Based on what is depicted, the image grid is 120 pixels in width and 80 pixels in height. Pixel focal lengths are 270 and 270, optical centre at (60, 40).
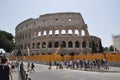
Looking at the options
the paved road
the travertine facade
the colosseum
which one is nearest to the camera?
the paved road

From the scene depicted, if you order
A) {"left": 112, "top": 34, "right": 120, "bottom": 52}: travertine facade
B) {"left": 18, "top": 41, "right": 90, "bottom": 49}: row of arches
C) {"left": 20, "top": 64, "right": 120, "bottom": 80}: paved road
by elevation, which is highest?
{"left": 112, "top": 34, "right": 120, "bottom": 52}: travertine facade

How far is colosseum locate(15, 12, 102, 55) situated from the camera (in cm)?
7719

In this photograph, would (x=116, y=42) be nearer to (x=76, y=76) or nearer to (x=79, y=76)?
(x=76, y=76)

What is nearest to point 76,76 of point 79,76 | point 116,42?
point 79,76

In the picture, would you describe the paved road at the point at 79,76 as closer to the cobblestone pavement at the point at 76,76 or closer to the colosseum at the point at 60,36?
the cobblestone pavement at the point at 76,76

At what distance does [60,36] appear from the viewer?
77.5 meters

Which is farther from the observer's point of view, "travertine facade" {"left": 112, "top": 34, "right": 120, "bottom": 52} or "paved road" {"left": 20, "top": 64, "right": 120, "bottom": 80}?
"travertine facade" {"left": 112, "top": 34, "right": 120, "bottom": 52}

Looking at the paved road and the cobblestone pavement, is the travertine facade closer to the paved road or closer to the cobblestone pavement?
the cobblestone pavement

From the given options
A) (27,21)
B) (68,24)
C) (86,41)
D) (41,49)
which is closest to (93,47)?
(86,41)

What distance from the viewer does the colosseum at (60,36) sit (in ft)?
253

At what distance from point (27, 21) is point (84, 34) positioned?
21165 millimetres

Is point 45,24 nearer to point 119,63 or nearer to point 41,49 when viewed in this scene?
point 41,49

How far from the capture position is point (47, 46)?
78.3 meters

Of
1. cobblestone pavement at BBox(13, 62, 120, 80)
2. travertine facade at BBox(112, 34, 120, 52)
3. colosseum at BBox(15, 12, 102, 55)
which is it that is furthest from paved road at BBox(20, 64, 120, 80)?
travertine facade at BBox(112, 34, 120, 52)
